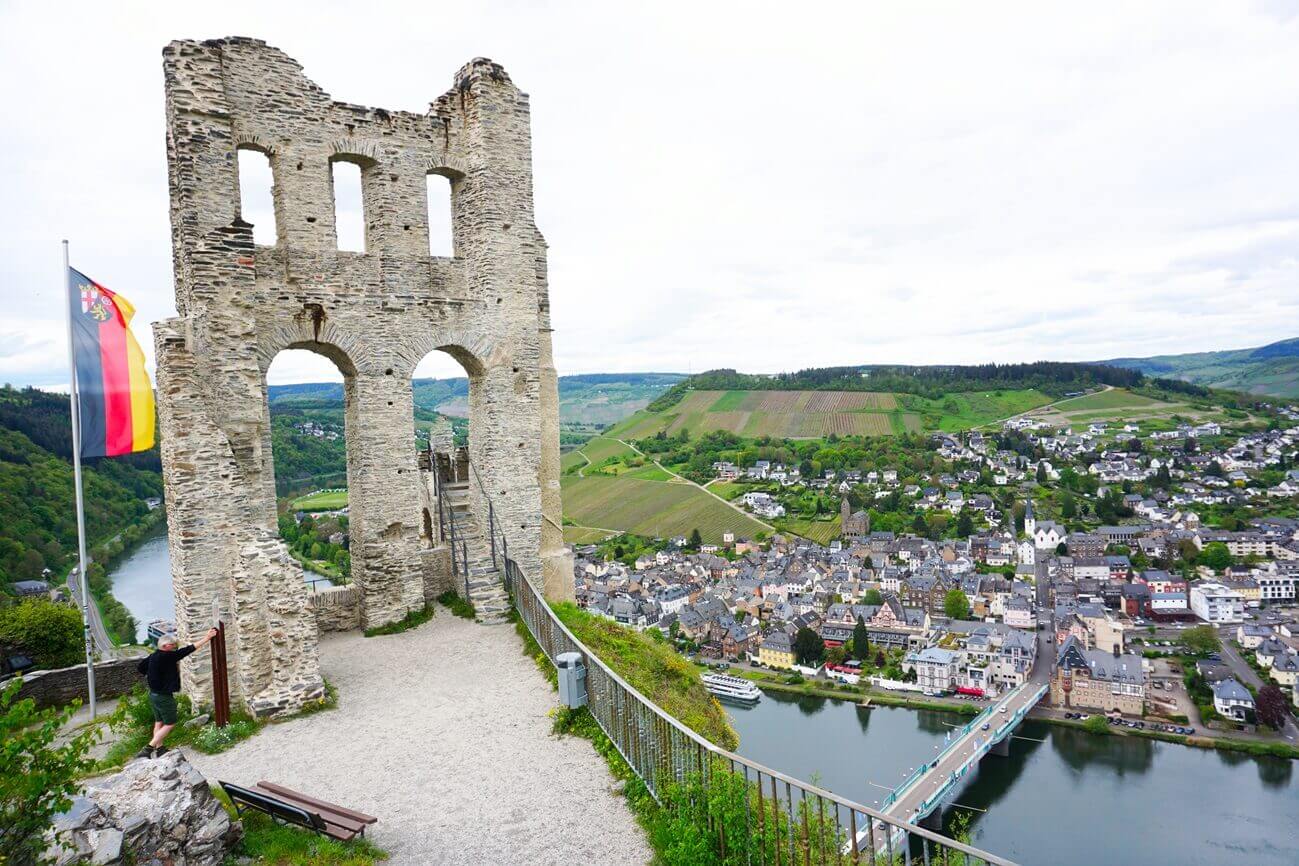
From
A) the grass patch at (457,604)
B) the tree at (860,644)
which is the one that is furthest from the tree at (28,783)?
the tree at (860,644)

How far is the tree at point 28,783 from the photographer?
4898mm

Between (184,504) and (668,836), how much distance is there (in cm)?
765

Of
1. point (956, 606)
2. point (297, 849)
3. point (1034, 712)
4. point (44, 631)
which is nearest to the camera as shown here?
point (297, 849)

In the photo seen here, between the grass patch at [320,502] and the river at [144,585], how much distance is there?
9.27m

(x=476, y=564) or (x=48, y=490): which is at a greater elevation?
(x=476, y=564)

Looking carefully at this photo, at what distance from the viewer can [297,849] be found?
274 inches

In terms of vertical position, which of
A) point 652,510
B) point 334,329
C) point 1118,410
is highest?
point 334,329

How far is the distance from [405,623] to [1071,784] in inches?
1842

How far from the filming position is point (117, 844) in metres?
5.78

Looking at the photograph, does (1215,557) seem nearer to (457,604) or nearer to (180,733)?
(457,604)

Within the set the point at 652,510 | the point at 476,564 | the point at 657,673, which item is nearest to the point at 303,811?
the point at 657,673

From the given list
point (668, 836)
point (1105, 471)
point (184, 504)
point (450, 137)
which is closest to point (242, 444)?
point (184, 504)

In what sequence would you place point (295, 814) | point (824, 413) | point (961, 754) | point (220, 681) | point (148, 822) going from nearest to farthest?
point (148, 822)
point (295, 814)
point (220, 681)
point (961, 754)
point (824, 413)

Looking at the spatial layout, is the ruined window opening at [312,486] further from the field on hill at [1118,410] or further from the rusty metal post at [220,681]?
the field on hill at [1118,410]
